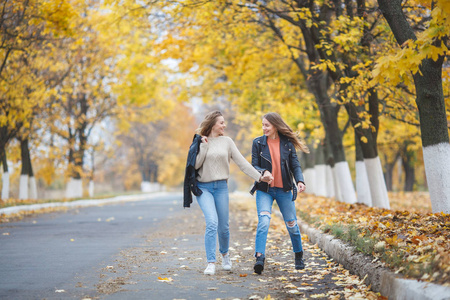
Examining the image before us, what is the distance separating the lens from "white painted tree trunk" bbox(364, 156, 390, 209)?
46.0ft

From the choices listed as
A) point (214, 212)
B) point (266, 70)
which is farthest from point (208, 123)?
point (266, 70)

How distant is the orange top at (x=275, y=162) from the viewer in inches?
281

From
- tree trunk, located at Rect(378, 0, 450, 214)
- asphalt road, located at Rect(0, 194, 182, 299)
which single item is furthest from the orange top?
tree trunk, located at Rect(378, 0, 450, 214)

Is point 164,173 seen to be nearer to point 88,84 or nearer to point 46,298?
point 88,84

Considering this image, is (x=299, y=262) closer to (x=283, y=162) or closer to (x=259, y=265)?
(x=259, y=265)

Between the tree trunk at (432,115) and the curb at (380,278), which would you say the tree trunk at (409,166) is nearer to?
the tree trunk at (432,115)

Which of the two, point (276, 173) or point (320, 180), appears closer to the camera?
point (276, 173)

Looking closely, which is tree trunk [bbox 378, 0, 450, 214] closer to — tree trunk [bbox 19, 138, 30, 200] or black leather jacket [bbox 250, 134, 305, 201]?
black leather jacket [bbox 250, 134, 305, 201]

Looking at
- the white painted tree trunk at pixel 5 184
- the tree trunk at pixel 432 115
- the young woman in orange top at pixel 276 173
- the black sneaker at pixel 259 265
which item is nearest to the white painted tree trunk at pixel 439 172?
the tree trunk at pixel 432 115

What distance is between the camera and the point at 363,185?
15008mm

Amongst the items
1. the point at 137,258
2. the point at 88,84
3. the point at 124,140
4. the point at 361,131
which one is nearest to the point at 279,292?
the point at 137,258

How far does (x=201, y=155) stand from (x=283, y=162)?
1.11 metres

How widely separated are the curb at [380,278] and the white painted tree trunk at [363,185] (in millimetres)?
6316

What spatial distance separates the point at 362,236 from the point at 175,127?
53.4 meters
